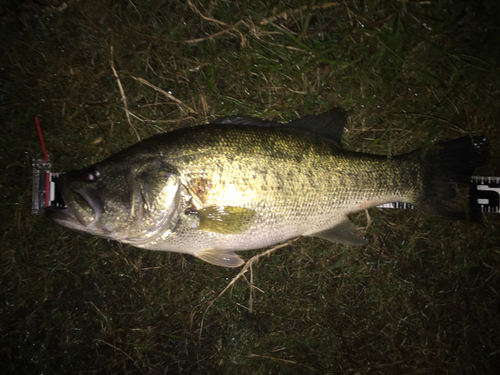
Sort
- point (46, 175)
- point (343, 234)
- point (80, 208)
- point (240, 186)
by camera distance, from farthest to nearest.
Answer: point (46, 175) → point (343, 234) → point (240, 186) → point (80, 208)

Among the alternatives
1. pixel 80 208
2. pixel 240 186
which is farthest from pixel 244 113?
pixel 80 208

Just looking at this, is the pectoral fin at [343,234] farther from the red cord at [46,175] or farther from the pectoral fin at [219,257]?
the red cord at [46,175]

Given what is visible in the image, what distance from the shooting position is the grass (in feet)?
8.73

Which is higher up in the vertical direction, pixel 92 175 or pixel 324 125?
pixel 324 125

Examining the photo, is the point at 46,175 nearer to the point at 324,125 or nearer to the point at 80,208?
the point at 80,208

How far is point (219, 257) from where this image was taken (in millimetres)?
2316

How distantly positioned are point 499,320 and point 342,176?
222 cm

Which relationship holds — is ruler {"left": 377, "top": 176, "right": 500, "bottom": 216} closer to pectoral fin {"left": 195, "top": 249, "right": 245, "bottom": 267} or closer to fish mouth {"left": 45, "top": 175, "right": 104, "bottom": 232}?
pectoral fin {"left": 195, "top": 249, "right": 245, "bottom": 267}

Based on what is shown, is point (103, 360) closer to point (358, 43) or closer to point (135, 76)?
point (135, 76)

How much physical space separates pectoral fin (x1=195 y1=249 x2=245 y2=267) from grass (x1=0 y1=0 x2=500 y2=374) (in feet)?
1.26

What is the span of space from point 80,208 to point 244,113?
5.23ft

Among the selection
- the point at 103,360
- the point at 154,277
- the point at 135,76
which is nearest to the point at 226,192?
the point at 154,277

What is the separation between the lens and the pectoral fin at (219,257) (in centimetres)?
230

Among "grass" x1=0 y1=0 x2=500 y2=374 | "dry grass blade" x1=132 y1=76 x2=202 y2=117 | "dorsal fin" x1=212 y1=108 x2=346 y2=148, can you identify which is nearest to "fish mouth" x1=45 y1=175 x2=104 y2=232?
"grass" x1=0 y1=0 x2=500 y2=374
